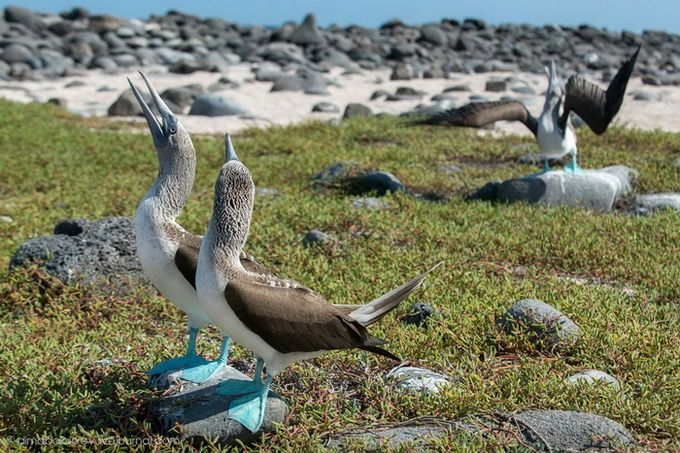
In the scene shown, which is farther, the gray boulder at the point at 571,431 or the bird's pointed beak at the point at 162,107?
the bird's pointed beak at the point at 162,107

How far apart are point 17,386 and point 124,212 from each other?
4.11m

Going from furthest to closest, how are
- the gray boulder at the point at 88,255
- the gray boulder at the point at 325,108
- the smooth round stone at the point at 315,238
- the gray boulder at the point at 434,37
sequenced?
the gray boulder at the point at 434,37 → the gray boulder at the point at 325,108 → the smooth round stone at the point at 315,238 → the gray boulder at the point at 88,255

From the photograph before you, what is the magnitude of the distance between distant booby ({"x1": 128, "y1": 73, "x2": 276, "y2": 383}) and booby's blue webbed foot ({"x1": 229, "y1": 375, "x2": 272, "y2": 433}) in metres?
0.25

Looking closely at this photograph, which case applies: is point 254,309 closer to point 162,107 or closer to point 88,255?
point 162,107

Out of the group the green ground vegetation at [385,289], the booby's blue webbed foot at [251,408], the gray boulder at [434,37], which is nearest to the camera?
the booby's blue webbed foot at [251,408]

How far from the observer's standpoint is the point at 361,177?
832cm

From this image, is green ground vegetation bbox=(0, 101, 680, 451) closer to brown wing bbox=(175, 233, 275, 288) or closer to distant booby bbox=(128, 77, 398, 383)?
distant booby bbox=(128, 77, 398, 383)

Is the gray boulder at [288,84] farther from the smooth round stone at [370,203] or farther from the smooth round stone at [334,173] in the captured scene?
the smooth round stone at [370,203]

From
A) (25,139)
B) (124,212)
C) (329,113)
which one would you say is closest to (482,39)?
(329,113)

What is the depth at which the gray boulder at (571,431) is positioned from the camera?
3178 mm

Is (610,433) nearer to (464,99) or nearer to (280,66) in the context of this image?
(464,99)

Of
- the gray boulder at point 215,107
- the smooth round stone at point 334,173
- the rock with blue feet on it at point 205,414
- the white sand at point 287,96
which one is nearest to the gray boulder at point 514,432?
the rock with blue feet on it at point 205,414

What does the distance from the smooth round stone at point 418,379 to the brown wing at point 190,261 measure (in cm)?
90

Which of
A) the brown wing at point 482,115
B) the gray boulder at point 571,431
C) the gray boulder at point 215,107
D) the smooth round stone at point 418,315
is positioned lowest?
the gray boulder at point 215,107
